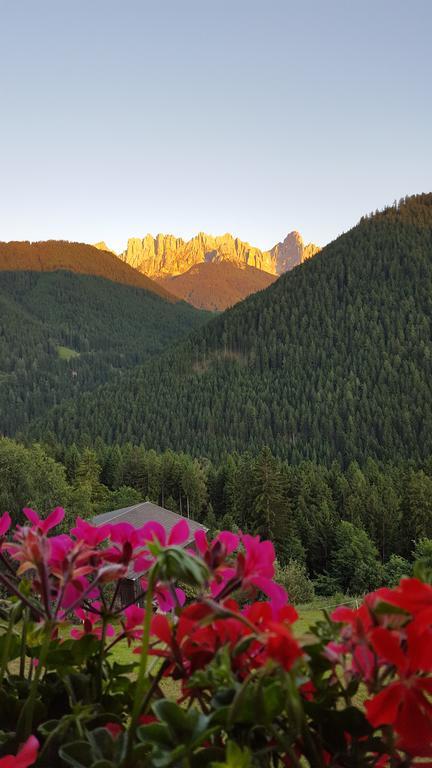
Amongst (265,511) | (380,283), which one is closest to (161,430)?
(265,511)

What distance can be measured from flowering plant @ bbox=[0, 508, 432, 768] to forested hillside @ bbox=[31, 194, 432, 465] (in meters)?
85.4

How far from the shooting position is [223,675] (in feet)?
2.45

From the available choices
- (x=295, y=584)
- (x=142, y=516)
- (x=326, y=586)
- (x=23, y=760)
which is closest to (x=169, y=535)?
(x=23, y=760)

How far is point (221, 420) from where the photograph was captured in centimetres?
10481

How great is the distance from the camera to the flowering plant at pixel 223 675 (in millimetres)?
642

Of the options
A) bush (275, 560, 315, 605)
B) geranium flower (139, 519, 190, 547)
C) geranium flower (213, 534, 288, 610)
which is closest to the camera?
geranium flower (213, 534, 288, 610)

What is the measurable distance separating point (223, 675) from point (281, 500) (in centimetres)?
4426

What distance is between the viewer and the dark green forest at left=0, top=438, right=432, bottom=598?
29641 millimetres

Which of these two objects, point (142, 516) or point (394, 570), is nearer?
point (142, 516)

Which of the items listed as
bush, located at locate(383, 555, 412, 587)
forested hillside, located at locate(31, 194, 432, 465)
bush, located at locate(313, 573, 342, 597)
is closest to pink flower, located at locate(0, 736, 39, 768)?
bush, located at locate(313, 573, 342, 597)

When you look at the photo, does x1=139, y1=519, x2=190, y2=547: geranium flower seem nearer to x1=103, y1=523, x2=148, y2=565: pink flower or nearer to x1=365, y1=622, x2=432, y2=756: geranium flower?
x1=103, y1=523, x2=148, y2=565: pink flower

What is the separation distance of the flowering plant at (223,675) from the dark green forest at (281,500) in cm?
2779

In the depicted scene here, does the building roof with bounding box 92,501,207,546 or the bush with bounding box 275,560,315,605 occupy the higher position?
the building roof with bounding box 92,501,207,546

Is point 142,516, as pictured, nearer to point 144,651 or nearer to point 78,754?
point 78,754
